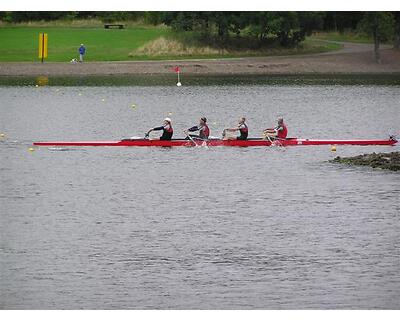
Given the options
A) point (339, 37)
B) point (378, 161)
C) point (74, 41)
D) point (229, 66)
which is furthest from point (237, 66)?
point (378, 161)

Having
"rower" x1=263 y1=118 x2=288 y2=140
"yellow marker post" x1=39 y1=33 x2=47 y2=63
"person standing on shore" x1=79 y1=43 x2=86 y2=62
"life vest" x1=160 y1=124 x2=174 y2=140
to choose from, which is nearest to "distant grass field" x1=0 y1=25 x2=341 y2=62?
"yellow marker post" x1=39 y1=33 x2=47 y2=63

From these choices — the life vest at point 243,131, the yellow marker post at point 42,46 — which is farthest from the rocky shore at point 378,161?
the yellow marker post at point 42,46

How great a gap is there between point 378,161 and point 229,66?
3887 centimetres

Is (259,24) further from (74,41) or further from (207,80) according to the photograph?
(74,41)

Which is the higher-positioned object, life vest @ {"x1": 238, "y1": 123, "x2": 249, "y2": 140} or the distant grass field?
the distant grass field

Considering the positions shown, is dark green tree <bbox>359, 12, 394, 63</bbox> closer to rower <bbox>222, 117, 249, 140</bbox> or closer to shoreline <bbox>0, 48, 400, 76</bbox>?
shoreline <bbox>0, 48, 400, 76</bbox>

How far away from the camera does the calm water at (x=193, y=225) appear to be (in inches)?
861

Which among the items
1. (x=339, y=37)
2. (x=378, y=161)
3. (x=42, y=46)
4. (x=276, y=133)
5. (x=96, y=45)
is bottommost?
(x=378, y=161)

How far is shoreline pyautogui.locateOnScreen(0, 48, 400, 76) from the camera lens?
72938 millimetres

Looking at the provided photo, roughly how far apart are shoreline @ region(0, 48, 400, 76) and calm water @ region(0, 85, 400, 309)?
2117 centimetres

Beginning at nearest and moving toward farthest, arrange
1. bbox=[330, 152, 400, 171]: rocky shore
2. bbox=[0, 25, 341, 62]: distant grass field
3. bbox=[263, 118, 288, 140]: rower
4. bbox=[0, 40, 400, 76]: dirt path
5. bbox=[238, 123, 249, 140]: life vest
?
bbox=[330, 152, 400, 171]: rocky shore, bbox=[238, 123, 249, 140]: life vest, bbox=[263, 118, 288, 140]: rower, bbox=[0, 40, 400, 76]: dirt path, bbox=[0, 25, 341, 62]: distant grass field

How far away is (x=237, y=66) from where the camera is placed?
73.9m

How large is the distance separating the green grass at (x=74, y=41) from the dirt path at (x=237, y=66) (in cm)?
222

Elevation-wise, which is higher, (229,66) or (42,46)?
(42,46)
